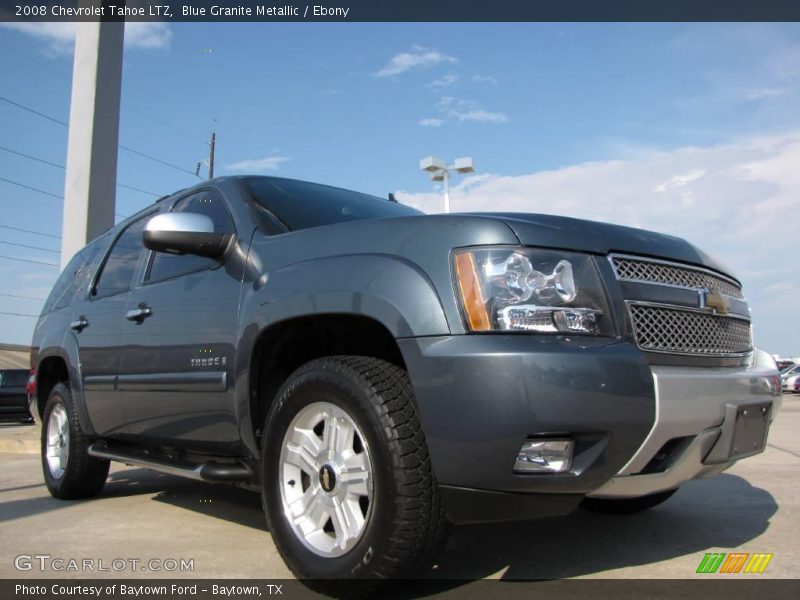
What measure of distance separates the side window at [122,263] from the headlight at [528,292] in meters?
2.63

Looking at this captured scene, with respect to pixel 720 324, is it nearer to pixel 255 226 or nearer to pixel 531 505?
pixel 531 505

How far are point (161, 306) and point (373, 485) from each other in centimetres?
184

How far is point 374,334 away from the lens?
2.86 meters

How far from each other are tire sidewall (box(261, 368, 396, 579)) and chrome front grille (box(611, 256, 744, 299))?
1008mm

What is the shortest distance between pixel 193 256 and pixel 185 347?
1.68 ft

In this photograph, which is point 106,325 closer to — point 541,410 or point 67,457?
point 67,457

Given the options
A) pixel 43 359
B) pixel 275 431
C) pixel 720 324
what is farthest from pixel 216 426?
pixel 43 359

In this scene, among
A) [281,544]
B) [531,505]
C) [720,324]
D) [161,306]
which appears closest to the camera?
[531,505]

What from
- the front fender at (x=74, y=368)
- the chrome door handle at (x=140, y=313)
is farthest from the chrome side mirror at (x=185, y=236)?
the front fender at (x=74, y=368)

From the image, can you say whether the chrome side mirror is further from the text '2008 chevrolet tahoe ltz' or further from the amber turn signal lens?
the amber turn signal lens

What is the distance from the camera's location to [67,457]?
4824 millimetres

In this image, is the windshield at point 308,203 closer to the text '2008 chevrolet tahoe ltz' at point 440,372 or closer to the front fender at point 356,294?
the text '2008 chevrolet tahoe ltz' at point 440,372

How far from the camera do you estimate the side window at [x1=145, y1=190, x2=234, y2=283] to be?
359 cm

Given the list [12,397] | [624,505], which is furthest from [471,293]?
[12,397]
